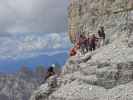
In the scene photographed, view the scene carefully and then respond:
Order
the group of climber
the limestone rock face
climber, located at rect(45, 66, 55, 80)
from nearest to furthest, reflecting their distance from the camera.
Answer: climber, located at rect(45, 66, 55, 80), the group of climber, the limestone rock face

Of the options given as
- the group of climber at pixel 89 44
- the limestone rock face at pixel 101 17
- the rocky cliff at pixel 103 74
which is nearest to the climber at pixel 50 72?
the rocky cliff at pixel 103 74

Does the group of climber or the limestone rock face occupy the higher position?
the limestone rock face

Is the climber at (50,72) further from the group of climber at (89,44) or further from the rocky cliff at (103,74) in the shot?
the group of climber at (89,44)

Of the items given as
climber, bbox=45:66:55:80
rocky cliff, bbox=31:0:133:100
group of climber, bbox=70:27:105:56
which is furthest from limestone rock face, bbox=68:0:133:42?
climber, bbox=45:66:55:80

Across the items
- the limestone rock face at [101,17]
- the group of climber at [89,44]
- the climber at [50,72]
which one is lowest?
the climber at [50,72]

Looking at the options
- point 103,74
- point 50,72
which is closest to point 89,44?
point 50,72

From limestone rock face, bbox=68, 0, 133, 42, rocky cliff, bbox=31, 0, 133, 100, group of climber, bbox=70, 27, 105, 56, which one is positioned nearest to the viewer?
rocky cliff, bbox=31, 0, 133, 100

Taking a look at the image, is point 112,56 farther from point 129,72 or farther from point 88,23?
point 88,23

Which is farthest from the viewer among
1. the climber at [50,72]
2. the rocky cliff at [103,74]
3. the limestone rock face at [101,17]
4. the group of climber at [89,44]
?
the limestone rock face at [101,17]

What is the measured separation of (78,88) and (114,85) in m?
3.82

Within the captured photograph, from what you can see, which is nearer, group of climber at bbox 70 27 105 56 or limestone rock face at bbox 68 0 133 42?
group of climber at bbox 70 27 105 56

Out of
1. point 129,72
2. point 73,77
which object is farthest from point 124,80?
point 73,77

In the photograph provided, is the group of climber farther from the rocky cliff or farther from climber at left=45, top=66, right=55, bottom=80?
climber at left=45, top=66, right=55, bottom=80

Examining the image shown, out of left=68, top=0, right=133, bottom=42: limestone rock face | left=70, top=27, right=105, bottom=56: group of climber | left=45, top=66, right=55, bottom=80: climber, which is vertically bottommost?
left=45, top=66, right=55, bottom=80: climber
